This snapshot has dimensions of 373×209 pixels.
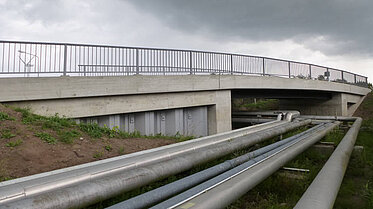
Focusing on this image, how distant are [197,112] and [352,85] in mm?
20530

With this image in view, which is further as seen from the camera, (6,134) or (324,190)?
(6,134)

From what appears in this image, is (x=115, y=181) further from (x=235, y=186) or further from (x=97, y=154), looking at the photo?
(x=97, y=154)

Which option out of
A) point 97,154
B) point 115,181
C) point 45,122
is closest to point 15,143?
point 45,122

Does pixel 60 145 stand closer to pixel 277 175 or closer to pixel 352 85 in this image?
pixel 277 175

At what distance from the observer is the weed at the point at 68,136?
16.1 ft

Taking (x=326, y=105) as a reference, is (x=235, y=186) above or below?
below

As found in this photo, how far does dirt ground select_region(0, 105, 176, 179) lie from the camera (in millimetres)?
3741

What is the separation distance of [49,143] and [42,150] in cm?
33

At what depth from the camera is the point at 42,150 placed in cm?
433

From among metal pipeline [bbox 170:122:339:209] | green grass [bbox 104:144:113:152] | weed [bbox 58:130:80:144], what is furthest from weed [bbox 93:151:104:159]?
metal pipeline [bbox 170:122:339:209]

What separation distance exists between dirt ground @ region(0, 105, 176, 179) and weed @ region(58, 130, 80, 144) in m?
0.09

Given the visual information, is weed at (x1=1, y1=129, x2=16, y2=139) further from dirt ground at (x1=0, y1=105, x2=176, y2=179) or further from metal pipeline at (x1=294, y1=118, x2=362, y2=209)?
metal pipeline at (x1=294, y1=118, x2=362, y2=209)

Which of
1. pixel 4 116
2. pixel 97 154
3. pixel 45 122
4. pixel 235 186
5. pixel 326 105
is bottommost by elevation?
pixel 97 154

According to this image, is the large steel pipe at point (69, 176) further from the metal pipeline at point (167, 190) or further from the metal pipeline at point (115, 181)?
the metal pipeline at point (167, 190)
